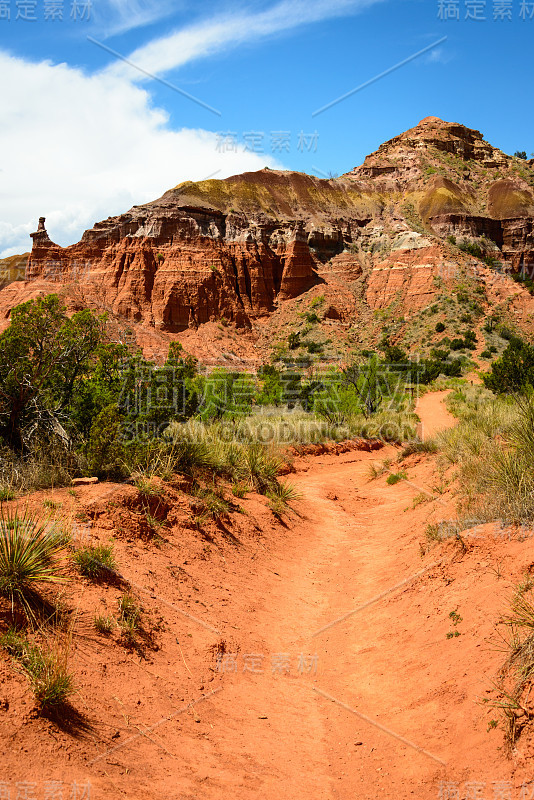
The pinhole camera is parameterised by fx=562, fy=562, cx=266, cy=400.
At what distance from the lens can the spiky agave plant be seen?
433cm

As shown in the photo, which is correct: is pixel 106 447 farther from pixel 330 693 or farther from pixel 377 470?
pixel 377 470

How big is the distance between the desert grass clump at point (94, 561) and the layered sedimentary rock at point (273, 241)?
5683 centimetres

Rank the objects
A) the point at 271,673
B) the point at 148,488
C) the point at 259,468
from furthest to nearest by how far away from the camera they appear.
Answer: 1. the point at 259,468
2. the point at 148,488
3. the point at 271,673

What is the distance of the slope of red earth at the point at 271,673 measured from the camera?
12.0 feet

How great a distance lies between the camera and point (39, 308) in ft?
27.4

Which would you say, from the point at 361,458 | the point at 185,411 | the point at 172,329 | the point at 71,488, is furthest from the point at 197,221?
the point at 71,488

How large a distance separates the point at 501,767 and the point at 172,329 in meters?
61.2

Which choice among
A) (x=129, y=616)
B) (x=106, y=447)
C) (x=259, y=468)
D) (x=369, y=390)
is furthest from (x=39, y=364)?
(x=369, y=390)

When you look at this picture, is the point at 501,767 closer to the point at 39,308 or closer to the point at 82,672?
the point at 82,672

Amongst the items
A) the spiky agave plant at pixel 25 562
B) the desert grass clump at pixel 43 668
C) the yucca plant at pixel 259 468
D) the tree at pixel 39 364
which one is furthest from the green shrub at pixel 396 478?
the desert grass clump at pixel 43 668

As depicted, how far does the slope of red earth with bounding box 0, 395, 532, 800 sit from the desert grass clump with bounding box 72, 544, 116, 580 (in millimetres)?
159

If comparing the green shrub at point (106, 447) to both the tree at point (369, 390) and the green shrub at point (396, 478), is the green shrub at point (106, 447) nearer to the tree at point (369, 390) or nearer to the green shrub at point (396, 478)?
the green shrub at point (396, 478)

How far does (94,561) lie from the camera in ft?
18.0

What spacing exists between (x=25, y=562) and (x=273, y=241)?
68.8 metres
